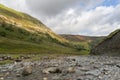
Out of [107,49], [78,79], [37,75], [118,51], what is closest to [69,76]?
[78,79]

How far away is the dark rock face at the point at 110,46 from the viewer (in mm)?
54803

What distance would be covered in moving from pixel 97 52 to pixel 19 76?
3828 centimetres

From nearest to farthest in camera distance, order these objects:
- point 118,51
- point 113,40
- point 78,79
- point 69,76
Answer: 1. point 78,79
2. point 69,76
3. point 118,51
4. point 113,40

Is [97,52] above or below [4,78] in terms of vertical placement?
above

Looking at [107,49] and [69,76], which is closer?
[69,76]

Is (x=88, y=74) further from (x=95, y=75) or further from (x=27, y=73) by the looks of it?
(x=27, y=73)

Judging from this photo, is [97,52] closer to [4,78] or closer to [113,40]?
[113,40]

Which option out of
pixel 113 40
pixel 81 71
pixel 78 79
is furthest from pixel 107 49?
pixel 78 79

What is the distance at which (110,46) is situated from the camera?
56688mm

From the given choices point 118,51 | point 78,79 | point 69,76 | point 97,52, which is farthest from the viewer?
point 97,52

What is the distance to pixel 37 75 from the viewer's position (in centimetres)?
2445

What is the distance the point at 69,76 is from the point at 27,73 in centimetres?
453

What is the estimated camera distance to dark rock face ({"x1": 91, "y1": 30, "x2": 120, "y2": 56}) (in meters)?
54.8

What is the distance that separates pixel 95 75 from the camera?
22.6 m
